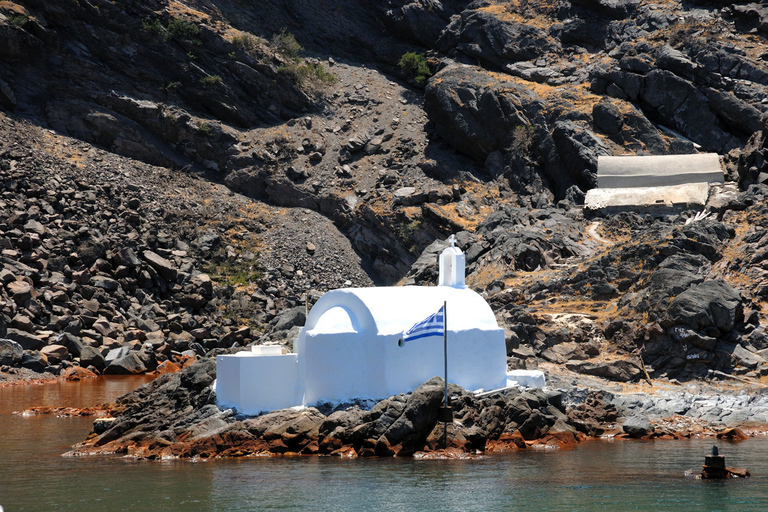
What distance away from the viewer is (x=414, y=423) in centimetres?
2459

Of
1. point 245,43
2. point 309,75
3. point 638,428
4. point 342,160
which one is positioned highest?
point 245,43

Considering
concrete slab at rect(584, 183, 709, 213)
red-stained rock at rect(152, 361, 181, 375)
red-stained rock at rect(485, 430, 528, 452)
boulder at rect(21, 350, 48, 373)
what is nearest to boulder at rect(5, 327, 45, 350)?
boulder at rect(21, 350, 48, 373)

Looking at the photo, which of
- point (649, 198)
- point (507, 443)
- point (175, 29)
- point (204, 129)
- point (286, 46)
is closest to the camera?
point (507, 443)

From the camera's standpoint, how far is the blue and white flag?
26.6 metres

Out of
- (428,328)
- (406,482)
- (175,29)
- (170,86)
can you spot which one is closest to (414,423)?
(428,328)

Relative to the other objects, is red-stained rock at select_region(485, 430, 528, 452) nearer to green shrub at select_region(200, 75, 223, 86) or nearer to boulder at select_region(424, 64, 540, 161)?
boulder at select_region(424, 64, 540, 161)

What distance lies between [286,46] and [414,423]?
4626cm

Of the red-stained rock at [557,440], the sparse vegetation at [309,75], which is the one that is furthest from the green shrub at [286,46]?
the red-stained rock at [557,440]

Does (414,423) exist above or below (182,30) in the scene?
below

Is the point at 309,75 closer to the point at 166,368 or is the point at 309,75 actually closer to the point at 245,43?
the point at 245,43

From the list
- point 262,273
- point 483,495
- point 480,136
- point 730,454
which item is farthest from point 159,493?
point 480,136

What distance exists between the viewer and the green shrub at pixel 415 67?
64938 millimetres

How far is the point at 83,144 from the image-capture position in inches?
2229

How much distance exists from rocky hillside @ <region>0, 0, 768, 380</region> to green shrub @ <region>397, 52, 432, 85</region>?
0.21 m
